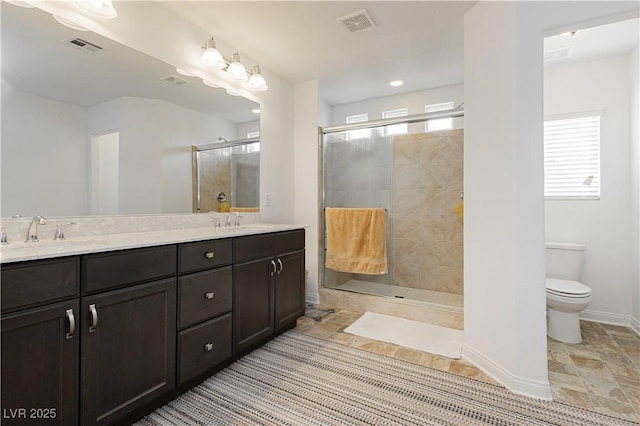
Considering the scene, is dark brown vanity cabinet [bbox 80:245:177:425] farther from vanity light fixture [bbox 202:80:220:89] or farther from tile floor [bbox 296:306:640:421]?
vanity light fixture [bbox 202:80:220:89]

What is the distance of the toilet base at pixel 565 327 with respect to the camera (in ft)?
7.59

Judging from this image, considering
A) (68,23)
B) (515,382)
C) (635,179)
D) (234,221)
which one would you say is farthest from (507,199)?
(68,23)

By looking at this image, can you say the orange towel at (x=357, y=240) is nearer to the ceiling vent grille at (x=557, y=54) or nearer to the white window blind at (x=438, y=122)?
the white window blind at (x=438, y=122)

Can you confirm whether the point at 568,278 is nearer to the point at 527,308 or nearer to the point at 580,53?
the point at 527,308

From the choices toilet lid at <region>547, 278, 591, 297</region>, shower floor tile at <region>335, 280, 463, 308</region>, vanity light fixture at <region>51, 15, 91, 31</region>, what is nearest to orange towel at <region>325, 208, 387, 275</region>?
shower floor tile at <region>335, 280, 463, 308</region>

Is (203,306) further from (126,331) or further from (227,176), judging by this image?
(227,176)

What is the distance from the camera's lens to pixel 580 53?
259 centimetres

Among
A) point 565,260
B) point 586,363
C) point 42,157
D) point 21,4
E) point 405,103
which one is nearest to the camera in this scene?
point 21,4

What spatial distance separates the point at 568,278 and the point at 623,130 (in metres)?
1.36

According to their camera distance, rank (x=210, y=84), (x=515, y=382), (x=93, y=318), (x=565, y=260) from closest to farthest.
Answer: (x=93, y=318), (x=515, y=382), (x=210, y=84), (x=565, y=260)

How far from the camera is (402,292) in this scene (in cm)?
330

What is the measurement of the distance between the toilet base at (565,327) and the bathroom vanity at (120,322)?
2.31m

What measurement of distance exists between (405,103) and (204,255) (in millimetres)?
3048

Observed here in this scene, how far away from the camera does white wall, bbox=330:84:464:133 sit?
3439 millimetres
